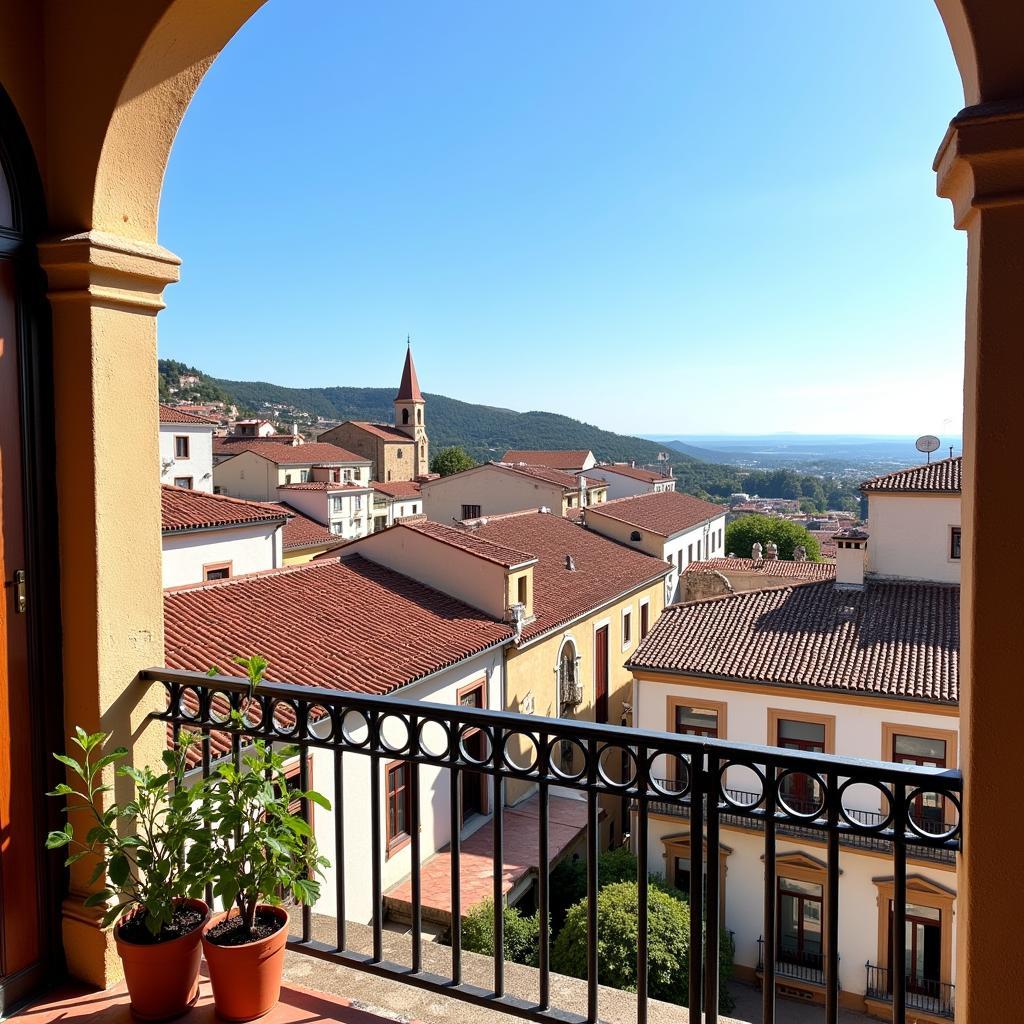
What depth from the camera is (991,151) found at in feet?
5.40

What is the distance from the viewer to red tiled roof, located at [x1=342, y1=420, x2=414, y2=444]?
72562 millimetres

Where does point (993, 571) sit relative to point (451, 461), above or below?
above

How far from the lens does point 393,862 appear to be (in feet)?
38.8

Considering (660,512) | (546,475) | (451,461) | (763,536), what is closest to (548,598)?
(660,512)

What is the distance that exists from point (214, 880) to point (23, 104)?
239 cm

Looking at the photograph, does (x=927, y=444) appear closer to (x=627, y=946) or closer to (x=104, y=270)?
(x=627, y=946)

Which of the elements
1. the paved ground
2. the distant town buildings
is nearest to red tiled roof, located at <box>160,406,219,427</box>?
the paved ground

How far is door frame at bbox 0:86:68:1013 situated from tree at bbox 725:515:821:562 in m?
49.9

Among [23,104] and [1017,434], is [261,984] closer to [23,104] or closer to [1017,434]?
[1017,434]

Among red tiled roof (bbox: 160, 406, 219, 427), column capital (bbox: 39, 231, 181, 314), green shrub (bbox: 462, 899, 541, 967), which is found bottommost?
green shrub (bbox: 462, 899, 541, 967)

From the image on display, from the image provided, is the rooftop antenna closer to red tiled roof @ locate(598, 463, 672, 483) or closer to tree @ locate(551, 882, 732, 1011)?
tree @ locate(551, 882, 732, 1011)

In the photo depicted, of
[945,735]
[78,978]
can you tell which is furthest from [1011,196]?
[945,735]

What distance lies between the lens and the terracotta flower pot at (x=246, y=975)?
2295 mm

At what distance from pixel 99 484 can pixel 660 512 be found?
33.0m
